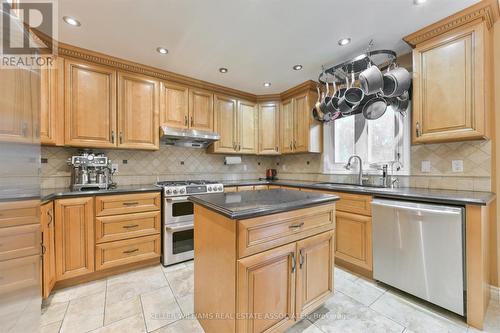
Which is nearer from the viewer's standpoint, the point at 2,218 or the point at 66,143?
the point at 2,218

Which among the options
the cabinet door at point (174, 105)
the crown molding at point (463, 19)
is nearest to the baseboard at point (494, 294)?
the crown molding at point (463, 19)

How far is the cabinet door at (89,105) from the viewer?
7.04 feet

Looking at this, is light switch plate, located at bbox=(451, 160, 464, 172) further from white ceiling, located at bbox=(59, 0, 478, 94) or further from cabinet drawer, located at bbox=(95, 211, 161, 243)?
cabinet drawer, located at bbox=(95, 211, 161, 243)

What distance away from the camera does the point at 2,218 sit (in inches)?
23.1

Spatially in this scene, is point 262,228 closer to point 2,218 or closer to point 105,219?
point 2,218

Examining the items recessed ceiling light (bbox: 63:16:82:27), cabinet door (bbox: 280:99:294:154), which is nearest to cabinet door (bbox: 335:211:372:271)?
cabinet door (bbox: 280:99:294:154)

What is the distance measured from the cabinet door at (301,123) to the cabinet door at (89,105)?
8.51ft

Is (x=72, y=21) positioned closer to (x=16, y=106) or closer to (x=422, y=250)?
(x=16, y=106)

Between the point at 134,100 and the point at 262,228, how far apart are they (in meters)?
2.39

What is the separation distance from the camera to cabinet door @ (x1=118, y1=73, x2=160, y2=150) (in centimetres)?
243

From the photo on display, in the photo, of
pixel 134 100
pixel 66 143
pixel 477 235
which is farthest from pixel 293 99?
pixel 66 143

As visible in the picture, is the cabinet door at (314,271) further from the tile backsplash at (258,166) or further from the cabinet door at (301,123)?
the cabinet door at (301,123)

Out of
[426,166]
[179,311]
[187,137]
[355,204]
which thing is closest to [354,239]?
[355,204]

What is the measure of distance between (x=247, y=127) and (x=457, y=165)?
8.92 ft
